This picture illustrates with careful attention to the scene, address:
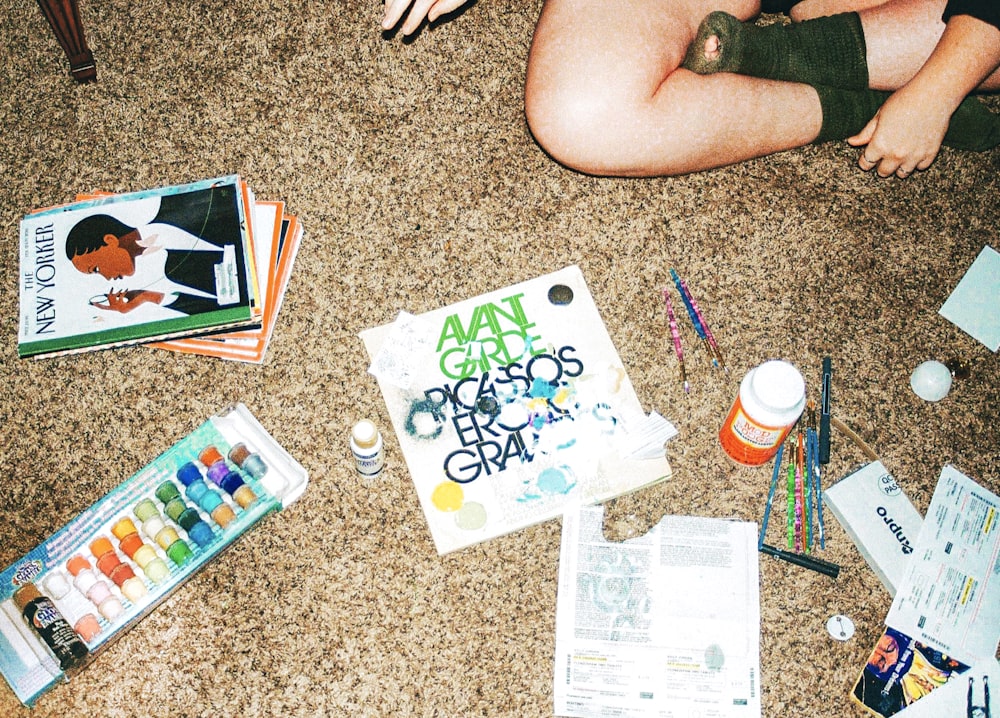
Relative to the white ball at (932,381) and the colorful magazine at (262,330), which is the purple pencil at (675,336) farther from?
the colorful magazine at (262,330)

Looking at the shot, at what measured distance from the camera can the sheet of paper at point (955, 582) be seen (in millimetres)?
1005

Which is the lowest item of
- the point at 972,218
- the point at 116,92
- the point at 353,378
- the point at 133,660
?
the point at 133,660

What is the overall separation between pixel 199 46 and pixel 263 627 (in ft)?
2.93

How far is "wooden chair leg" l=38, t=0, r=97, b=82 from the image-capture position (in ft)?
3.73

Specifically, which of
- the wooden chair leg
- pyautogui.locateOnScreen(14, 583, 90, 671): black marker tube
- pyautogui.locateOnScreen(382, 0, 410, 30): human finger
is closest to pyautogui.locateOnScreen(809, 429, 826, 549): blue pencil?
pyautogui.locateOnScreen(382, 0, 410, 30): human finger

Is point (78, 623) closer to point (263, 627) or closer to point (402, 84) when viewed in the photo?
point (263, 627)

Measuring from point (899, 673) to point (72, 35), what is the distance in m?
1.43

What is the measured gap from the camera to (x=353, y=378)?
3.65 ft

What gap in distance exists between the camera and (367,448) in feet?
3.25

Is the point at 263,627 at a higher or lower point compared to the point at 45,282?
lower

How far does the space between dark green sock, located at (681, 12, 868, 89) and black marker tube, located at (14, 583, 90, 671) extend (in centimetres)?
106

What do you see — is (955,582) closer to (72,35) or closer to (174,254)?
(174,254)

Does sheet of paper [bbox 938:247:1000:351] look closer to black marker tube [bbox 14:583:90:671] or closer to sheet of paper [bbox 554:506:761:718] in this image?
sheet of paper [bbox 554:506:761:718]

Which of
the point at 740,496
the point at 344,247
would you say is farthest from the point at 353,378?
the point at 740,496
